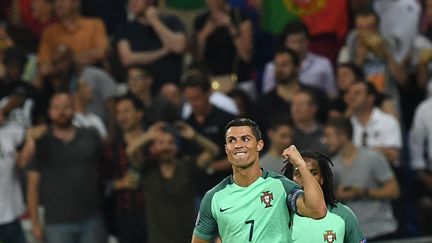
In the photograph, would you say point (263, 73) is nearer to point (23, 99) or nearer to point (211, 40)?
point (211, 40)

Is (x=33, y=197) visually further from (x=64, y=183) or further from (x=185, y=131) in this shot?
(x=185, y=131)

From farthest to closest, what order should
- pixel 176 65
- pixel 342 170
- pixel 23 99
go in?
pixel 176 65
pixel 23 99
pixel 342 170

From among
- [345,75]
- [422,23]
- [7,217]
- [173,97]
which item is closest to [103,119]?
[173,97]

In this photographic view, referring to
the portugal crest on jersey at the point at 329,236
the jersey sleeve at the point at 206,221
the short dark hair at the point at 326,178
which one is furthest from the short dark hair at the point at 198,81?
the jersey sleeve at the point at 206,221

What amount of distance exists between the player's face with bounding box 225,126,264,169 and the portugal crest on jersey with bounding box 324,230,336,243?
3.26 ft

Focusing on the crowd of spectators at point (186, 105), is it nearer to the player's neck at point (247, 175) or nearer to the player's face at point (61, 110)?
the player's face at point (61, 110)

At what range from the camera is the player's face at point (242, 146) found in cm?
806

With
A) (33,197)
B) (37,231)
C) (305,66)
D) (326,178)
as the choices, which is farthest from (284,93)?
(326,178)

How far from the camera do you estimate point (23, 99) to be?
13.4 meters

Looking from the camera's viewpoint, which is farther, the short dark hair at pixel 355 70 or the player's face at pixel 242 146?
the short dark hair at pixel 355 70

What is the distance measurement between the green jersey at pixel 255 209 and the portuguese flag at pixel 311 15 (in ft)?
22.5

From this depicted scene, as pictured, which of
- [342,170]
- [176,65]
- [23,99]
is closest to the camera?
[342,170]

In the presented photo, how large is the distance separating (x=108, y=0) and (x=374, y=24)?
3495mm

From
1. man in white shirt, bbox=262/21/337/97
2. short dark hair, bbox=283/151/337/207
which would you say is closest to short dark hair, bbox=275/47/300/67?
man in white shirt, bbox=262/21/337/97
